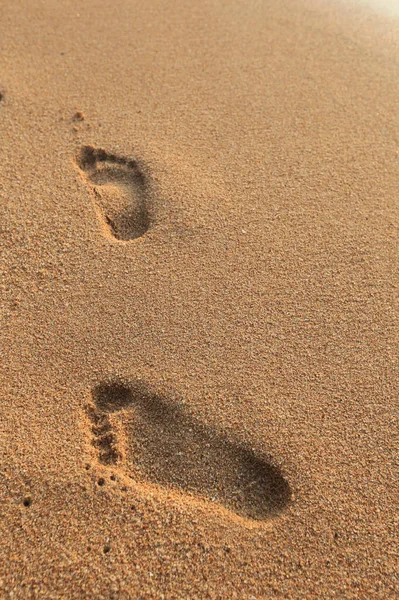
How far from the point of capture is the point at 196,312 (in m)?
1.80

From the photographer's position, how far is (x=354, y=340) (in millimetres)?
1757

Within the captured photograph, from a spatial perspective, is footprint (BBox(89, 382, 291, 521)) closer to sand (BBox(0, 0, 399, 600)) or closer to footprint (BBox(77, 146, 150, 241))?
sand (BBox(0, 0, 399, 600))

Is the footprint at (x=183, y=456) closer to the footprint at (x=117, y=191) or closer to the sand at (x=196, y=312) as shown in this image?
the sand at (x=196, y=312)

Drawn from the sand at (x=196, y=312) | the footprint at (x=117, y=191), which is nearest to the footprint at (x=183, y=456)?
the sand at (x=196, y=312)

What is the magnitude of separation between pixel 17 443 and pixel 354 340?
43.7 inches

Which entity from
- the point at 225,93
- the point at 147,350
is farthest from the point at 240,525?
the point at 225,93

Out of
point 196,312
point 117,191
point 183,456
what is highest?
point 117,191

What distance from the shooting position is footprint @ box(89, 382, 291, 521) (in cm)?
148

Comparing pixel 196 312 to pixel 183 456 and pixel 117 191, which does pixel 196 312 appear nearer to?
pixel 183 456

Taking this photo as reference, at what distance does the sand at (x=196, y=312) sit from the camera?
140 cm

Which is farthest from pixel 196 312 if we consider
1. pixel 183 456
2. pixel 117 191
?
pixel 117 191

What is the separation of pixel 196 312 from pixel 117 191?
0.62 metres

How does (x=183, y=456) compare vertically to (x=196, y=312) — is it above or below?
below

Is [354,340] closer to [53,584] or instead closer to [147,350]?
[147,350]
